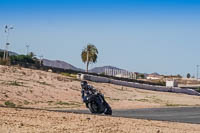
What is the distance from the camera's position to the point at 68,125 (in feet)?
45.9

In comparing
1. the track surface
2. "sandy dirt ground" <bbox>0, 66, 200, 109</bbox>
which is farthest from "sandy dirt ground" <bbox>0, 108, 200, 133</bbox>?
"sandy dirt ground" <bbox>0, 66, 200, 109</bbox>

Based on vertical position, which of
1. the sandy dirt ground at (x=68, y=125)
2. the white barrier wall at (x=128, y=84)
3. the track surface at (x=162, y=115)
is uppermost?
the white barrier wall at (x=128, y=84)

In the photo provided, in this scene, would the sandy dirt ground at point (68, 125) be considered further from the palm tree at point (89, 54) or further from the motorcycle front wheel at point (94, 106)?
the palm tree at point (89, 54)

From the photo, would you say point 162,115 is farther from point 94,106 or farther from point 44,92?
point 44,92

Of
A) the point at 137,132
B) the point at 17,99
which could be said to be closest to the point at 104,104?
the point at 137,132

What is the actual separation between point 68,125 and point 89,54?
85.3 m

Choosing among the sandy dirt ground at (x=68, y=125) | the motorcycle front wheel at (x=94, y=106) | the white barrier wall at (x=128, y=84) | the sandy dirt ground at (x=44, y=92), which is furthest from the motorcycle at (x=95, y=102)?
the white barrier wall at (x=128, y=84)

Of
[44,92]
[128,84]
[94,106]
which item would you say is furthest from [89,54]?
[94,106]

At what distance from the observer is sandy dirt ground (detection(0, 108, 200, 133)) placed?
12.9 meters

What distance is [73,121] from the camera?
584 inches

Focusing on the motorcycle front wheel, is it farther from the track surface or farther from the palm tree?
the palm tree

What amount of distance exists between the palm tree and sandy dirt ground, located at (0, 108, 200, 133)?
8155cm

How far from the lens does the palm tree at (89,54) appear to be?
323 feet

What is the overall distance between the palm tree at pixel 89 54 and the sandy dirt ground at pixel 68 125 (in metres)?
81.6
